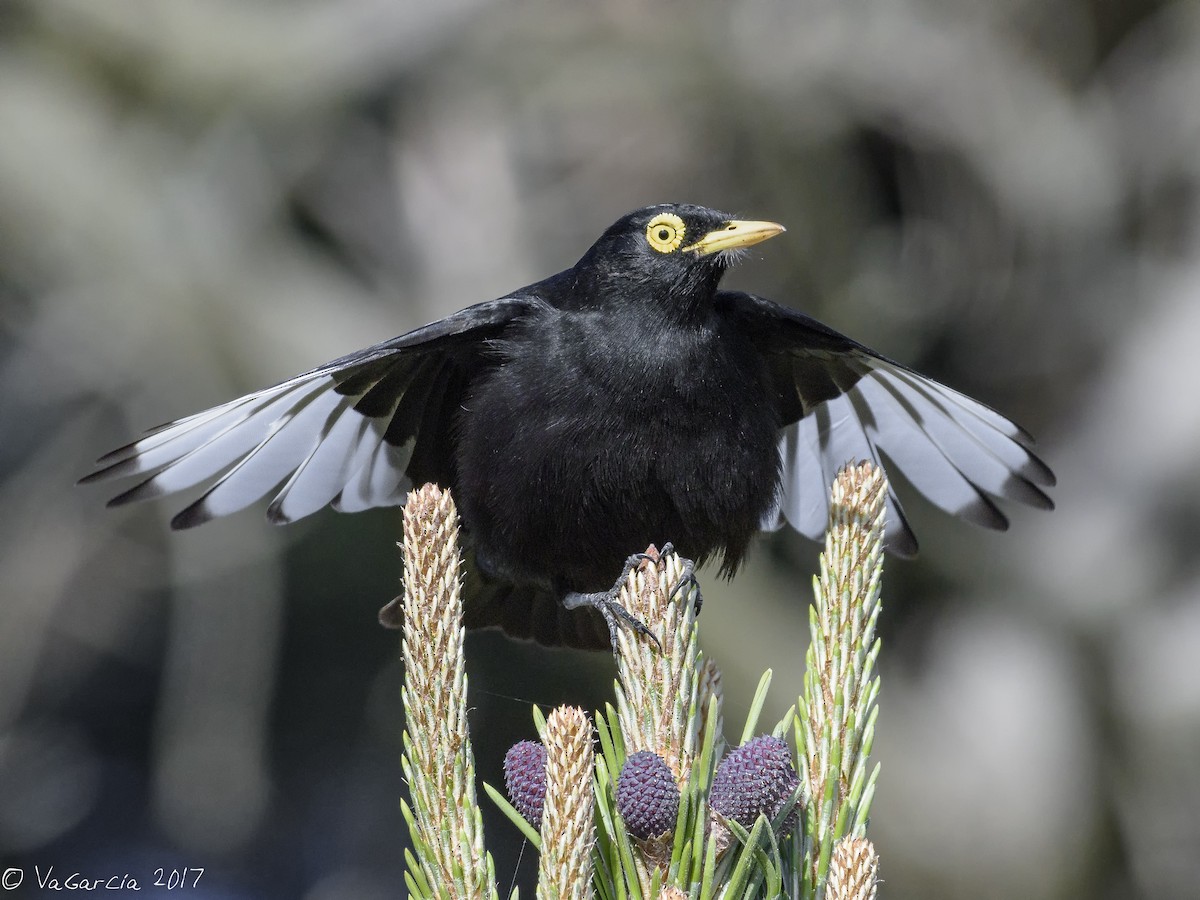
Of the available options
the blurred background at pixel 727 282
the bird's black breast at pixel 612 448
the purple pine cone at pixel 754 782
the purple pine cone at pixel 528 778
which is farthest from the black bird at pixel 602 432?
the blurred background at pixel 727 282

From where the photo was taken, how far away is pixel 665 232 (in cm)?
332

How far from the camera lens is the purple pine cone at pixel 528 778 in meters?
1.62

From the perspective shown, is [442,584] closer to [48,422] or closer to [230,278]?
[230,278]

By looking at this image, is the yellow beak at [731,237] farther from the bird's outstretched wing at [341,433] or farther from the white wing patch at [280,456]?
the white wing patch at [280,456]

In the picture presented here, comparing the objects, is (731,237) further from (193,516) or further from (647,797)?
(647,797)

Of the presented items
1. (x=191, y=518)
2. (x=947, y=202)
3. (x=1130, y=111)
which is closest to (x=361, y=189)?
(x=947, y=202)

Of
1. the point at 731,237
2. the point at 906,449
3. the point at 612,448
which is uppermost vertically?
the point at 731,237

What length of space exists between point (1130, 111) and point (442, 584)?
656 centimetres

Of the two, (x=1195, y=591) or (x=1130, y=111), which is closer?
(x=1195, y=591)

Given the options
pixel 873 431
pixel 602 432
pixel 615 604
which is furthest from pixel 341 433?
pixel 873 431

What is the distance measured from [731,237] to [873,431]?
2.69 ft

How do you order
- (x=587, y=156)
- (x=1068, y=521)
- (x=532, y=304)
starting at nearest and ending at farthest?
(x=532, y=304)
(x=1068, y=521)
(x=587, y=156)

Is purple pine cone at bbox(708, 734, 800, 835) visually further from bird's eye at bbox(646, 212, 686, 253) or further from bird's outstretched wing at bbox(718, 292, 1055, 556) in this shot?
bird's eye at bbox(646, 212, 686, 253)

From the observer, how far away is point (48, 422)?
24.4 feet
